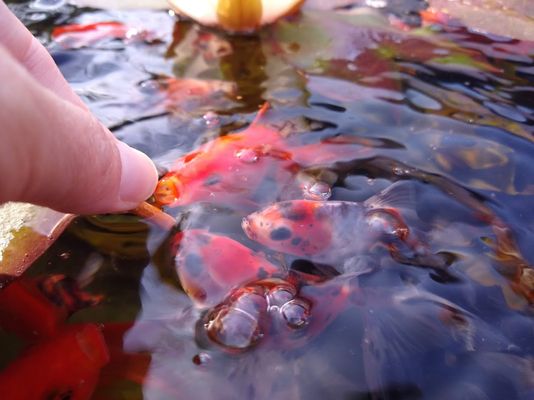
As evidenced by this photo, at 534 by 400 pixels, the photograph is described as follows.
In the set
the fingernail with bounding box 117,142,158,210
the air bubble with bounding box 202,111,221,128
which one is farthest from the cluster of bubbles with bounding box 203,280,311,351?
the air bubble with bounding box 202,111,221,128

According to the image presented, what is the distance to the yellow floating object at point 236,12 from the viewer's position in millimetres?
1688

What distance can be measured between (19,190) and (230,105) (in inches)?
34.0

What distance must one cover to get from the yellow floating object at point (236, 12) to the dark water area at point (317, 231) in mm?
120

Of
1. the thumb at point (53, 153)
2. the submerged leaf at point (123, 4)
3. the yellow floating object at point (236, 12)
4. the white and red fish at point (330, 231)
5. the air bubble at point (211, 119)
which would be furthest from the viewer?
the submerged leaf at point (123, 4)

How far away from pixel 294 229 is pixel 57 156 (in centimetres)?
48

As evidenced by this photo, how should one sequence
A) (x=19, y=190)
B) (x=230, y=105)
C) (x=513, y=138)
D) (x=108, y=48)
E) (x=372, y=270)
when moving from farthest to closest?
1. (x=108, y=48)
2. (x=230, y=105)
3. (x=513, y=138)
4. (x=372, y=270)
5. (x=19, y=190)

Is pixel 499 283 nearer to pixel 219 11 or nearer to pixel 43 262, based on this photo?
pixel 43 262

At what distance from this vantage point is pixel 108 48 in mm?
1664

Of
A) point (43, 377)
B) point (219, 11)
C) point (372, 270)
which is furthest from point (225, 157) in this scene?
point (219, 11)

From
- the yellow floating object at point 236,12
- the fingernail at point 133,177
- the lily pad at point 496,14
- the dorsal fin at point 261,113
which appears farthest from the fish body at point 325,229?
the lily pad at point 496,14

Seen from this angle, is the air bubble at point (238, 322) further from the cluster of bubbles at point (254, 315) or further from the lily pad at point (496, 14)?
the lily pad at point (496, 14)

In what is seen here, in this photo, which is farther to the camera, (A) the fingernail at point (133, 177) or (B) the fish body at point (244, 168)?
(B) the fish body at point (244, 168)

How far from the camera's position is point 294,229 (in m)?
1.00

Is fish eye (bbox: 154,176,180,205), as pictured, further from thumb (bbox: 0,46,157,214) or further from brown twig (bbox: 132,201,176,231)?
thumb (bbox: 0,46,157,214)
